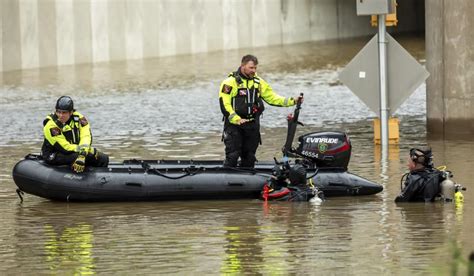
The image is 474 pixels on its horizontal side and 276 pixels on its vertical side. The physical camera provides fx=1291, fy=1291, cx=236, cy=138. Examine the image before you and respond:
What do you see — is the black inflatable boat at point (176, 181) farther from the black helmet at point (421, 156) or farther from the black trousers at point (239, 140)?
the black helmet at point (421, 156)

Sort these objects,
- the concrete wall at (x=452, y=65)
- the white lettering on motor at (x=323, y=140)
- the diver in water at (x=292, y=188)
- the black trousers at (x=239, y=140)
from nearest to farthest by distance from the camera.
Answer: the diver in water at (x=292, y=188) < the white lettering on motor at (x=323, y=140) < the black trousers at (x=239, y=140) < the concrete wall at (x=452, y=65)

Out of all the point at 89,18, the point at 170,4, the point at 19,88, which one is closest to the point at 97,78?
the point at 19,88

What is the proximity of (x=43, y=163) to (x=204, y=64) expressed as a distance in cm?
2895

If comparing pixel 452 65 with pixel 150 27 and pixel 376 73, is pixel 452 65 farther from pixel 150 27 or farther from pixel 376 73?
pixel 150 27

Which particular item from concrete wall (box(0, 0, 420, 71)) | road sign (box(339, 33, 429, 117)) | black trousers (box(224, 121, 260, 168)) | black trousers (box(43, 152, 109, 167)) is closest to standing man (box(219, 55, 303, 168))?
black trousers (box(224, 121, 260, 168))

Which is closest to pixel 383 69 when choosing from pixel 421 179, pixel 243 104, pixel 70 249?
pixel 243 104

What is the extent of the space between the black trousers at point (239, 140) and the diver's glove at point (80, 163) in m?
1.81

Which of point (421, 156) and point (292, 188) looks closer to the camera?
point (421, 156)

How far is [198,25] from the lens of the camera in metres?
49.4

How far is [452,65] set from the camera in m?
21.2

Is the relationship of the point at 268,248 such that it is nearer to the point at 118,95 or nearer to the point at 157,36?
the point at 118,95

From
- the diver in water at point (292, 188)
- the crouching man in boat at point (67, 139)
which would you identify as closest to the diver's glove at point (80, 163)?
the crouching man in boat at point (67, 139)

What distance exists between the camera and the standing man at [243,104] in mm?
15586

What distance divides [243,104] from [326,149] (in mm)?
1155
